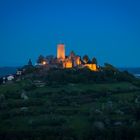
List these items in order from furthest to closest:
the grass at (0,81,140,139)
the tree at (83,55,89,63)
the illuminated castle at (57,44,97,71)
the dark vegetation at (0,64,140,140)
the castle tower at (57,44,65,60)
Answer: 1. the castle tower at (57,44,65,60)
2. the tree at (83,55,89,63)
3. the illuminated castle at (57,44,97,71)
4. the grass at (0,81,140,139)
5. the dark vegetation at (0,64,140,140)

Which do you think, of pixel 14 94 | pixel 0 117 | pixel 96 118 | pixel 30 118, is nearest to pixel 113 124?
pixel 96 118

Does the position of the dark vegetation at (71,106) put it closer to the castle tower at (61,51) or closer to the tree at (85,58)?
the tree at (85,58)

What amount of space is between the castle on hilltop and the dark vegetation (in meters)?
2.97

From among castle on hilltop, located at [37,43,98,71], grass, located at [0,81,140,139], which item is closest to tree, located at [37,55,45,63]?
castle on hilltop, located at [37,43,98,71]

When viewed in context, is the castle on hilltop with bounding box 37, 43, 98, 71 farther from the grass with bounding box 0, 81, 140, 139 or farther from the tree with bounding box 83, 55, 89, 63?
the grass with bounding box 0, 81, 140, 139

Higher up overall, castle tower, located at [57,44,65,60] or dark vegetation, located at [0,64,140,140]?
castle tower, located at [57,44,65,60]

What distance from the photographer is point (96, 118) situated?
1768 inches

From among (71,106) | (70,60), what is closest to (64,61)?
(70,60)

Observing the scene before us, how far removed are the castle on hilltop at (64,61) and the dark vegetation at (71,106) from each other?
9.74ft

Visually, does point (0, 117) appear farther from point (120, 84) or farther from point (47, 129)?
point (120, 84)

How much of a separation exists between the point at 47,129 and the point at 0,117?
687cm

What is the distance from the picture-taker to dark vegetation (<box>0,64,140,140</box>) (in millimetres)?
39656

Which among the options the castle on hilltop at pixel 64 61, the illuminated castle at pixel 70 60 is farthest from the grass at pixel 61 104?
the castle on hilltop at pixel 64 61

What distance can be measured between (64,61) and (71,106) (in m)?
28.7
